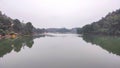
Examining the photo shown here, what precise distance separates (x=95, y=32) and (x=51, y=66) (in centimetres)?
7560

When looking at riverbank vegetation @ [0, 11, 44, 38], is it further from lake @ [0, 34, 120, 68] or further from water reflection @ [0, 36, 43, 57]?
lake @ [0, 34, 120, 68]

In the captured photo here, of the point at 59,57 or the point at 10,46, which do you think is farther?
the point at 10,46

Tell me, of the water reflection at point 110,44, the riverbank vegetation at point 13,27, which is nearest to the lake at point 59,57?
the water reflection at point 110,44

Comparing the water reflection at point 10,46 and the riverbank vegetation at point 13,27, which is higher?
the riverbank vegetation at point 13,27

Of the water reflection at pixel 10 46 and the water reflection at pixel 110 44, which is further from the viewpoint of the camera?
the water reflection at pixel 110 44

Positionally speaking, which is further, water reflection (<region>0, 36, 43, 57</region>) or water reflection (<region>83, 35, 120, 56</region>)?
water reflection (<region>83, 35, 120, 56</region>)

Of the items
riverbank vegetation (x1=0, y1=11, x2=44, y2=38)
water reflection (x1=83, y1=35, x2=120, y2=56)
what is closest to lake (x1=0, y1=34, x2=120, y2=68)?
water reflection (x1=83, y1=35, x2=120, y2=56)

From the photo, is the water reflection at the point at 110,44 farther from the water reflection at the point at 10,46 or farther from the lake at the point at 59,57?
the water reflection at the point at 10,46

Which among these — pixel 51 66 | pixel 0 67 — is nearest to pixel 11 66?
pixel 0 67

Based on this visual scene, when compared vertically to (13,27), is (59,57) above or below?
below

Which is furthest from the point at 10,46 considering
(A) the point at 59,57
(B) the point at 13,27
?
(B) the point at 13,27

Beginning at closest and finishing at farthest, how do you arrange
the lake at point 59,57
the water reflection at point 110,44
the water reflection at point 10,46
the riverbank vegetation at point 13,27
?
the lake at point 59,57, the water reflection at point 10,46, the water reflection at point 110,44, the riverbank vegetation at point 13,27

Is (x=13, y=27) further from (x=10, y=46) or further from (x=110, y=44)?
(x=110, y=44)

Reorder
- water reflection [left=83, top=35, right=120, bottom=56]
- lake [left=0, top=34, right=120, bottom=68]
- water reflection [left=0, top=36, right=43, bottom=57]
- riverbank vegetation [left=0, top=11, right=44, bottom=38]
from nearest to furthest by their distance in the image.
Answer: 1. lake [left=0, top=34, right=120, bottom=68]
2. water reflection [left=0, top=36, right=43, bottom=57]
3. water reflection [left=83, top=35, right=120, bottom=56]
4. riverbank vegetation [left=0, top=11, right=44, bottom=38]
